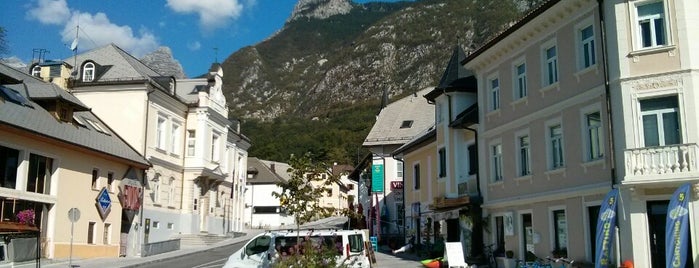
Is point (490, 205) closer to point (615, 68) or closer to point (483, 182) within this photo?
point (483, 182)

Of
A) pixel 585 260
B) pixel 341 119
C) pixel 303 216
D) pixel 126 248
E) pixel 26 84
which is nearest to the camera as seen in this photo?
pixel 303 216

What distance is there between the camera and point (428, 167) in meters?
33.1

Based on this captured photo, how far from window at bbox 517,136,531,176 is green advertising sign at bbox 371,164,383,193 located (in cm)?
2256

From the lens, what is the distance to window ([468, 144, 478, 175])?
26600 millimetres

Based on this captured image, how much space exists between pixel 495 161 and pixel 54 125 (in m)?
21.1

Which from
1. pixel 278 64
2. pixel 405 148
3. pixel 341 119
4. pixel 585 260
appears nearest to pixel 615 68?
pixel 585 260

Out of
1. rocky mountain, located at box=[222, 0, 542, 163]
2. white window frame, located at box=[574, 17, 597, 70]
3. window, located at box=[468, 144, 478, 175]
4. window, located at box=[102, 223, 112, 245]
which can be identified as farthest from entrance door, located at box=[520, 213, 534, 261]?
rocky mountain, located at box=[222, 0, 542, 163]

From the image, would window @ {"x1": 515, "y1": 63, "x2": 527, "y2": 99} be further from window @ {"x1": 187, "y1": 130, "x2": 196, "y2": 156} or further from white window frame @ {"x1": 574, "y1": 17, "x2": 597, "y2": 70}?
window @ {"x1": 187, "y1": 130, "x2": 196, "y2": 156}

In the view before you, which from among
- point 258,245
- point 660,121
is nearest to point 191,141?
point 258,245

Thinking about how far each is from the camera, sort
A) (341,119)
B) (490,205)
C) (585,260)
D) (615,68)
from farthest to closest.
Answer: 1. (341,119)
2. (490,205)
3. (585,260)
4. (615,68)

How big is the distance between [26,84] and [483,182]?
78.1 feet

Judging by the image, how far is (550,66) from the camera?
68.4ft

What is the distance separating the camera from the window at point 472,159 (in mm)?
26600

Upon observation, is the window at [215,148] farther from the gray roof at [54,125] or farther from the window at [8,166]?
the window at [8,166]
